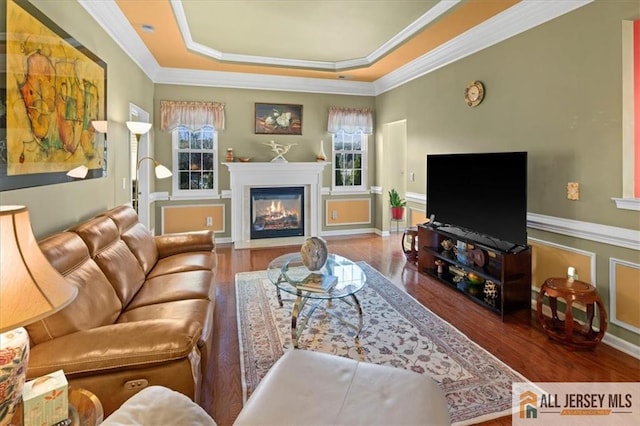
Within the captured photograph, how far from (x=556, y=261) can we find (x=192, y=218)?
4.97 meters

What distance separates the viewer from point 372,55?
16.6ft

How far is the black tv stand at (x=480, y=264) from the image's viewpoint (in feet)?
9.95

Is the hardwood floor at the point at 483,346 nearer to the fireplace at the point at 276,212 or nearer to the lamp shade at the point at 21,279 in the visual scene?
the lamp shade at the point at 21,279

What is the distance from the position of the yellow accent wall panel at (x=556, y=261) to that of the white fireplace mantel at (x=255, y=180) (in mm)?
3608

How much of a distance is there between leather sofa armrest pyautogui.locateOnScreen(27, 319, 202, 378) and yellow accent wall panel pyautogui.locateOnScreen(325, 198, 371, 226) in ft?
16.2

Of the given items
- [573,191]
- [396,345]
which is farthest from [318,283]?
[573,191]

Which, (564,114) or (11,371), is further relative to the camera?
(564,114)

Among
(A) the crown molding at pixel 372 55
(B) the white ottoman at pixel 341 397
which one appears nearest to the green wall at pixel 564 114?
(A) the crown molding at pixel 372 55

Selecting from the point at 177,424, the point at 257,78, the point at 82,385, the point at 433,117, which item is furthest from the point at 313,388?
the point at 257,78

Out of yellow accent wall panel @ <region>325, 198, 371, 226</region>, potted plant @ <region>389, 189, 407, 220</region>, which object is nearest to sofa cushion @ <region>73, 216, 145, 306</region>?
yellow accent wall panel @ <region>325, 198, 371, 226</region>

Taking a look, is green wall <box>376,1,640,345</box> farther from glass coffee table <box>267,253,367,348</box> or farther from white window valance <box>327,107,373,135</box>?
white window valance <box>327,107,373,135</box>

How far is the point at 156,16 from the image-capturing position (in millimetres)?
3482

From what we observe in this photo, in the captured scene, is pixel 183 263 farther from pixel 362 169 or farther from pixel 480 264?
pixel 362 169

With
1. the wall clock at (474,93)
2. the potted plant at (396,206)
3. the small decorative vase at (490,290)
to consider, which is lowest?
the small decorative vase at (490,290)
